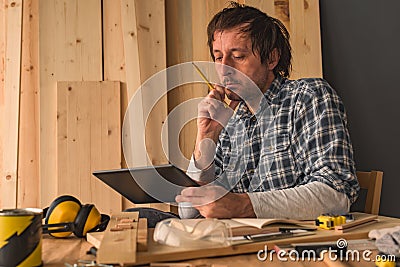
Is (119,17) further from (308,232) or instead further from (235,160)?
(308,232)

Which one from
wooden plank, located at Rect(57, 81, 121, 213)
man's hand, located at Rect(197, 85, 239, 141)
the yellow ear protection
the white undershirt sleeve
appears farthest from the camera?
wooden plank, located at Rect(57, 81, 121, 213)

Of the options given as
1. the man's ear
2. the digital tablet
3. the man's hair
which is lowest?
the digital tablet

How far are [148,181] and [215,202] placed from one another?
0.23m

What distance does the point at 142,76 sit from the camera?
2.81 m

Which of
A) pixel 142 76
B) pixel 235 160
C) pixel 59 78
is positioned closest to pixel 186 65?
pixel 142 76

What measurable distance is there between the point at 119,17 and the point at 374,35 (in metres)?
1.32

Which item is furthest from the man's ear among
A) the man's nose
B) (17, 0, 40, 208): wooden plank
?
(17, 0, 40, 208): wooden plank

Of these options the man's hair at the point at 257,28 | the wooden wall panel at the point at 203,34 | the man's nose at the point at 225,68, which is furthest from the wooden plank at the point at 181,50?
the man's nose at the point at 225,68

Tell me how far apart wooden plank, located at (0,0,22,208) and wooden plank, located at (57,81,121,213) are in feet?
0.83

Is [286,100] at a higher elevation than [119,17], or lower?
lower

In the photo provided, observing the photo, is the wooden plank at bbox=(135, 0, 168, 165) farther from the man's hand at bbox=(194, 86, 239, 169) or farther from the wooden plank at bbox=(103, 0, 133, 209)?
the man's hand at bbox=(194, 86, 239, 169)

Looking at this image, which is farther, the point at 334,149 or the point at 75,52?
the point at 75,52

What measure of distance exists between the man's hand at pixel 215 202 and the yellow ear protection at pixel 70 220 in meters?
0.20

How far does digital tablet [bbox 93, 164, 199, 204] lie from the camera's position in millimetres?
1317
